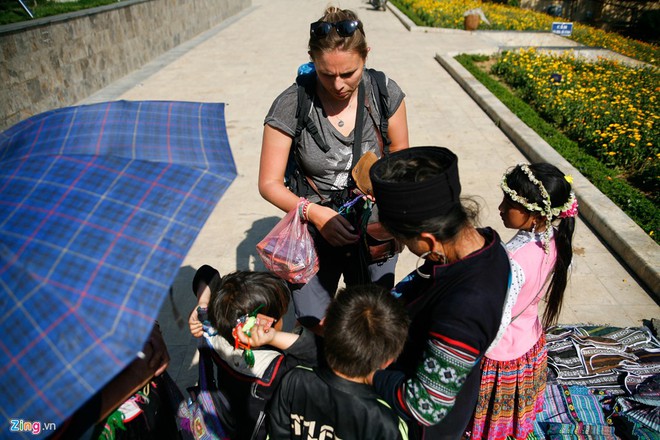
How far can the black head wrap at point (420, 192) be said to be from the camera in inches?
56.9

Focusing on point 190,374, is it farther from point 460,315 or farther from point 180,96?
point 180,96

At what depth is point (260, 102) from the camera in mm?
8500

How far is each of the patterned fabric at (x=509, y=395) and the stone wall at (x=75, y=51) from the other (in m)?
7.78

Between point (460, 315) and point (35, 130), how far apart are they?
1.57 meters

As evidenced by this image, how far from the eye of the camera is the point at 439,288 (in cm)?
156

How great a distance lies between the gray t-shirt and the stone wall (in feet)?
22.2

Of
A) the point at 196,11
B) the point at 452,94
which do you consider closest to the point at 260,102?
the point at 452,94

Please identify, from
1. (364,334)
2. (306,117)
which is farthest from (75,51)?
(364,334)

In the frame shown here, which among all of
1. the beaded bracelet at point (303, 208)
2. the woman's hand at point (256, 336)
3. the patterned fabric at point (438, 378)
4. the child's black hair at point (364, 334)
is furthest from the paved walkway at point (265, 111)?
the patterned fabric at point (438, 378)

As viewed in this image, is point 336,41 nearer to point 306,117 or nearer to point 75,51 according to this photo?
point 306,117

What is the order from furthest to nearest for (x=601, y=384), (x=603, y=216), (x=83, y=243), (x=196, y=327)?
(x=603, y=216), (x=601, y=384), (x=196, y=327), (x=83, y=243)

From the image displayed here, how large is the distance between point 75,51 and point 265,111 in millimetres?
4094

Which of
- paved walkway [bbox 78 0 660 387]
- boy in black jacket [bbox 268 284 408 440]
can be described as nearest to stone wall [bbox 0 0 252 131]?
paved walkway [bbox 78 0 660 387]

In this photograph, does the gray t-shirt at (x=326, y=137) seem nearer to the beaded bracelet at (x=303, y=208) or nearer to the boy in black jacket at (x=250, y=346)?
the beaded bracelet at (x=303, y=208)
